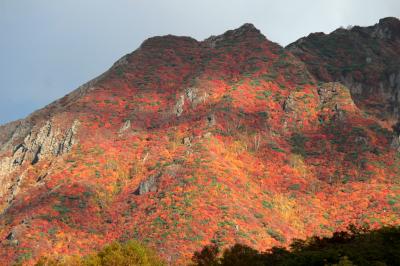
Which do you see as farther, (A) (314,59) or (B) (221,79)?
(A) (314,59)

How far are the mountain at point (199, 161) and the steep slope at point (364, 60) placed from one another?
243 centimetres

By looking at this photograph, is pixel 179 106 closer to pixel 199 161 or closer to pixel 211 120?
pixel 211 120

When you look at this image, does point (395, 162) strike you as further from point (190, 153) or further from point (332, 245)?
point (332, 245)

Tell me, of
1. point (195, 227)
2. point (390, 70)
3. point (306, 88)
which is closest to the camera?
point (195, 227)

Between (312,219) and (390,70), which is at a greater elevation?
(390,70)

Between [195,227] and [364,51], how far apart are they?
108 m

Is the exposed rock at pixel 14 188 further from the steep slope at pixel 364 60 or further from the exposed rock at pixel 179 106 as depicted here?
the steep slope at pixel 364 60

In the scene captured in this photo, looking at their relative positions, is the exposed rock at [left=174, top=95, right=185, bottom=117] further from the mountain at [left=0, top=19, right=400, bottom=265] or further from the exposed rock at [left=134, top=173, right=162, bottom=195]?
the exposed rock at [left=134, top=173, right=162, bottom=195]

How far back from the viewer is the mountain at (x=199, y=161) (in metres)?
83.9

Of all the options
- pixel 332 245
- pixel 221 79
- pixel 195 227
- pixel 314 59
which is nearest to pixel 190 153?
pixel 195 227

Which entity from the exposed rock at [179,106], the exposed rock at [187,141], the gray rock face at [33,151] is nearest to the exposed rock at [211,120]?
the exposed rock at [187,141]

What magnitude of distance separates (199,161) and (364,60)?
281ft

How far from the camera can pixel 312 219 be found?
300 ft

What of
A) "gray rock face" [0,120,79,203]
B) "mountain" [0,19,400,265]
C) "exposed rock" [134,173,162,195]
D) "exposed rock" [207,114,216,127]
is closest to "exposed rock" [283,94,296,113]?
"mountain" [0,19,400,265]
